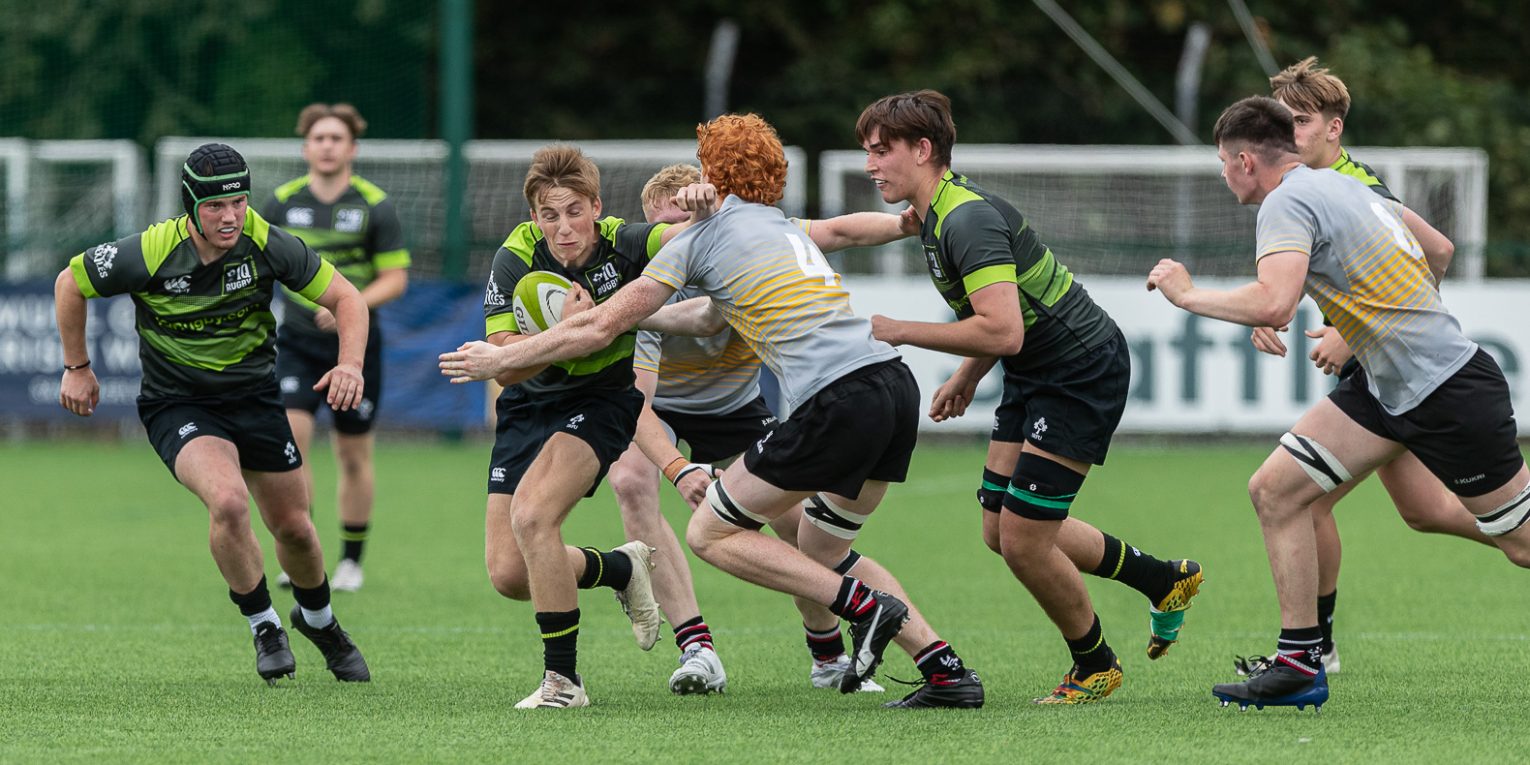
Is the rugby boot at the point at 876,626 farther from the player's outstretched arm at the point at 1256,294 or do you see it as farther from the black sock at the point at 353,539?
the black sock at the point at 353,539

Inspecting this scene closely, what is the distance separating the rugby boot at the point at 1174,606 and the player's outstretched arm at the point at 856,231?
4.66 feet

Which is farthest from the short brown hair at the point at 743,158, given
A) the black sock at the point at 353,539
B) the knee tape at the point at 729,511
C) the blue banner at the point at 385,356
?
the blue banner at the point at 385,356

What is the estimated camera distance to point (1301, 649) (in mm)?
5684

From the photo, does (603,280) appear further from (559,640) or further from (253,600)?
(253,600)

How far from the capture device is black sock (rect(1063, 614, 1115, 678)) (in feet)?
19.9

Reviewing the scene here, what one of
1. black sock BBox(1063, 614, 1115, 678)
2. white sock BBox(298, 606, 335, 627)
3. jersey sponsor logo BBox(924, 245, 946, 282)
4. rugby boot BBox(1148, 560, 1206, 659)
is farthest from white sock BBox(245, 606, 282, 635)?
rugby boot BBox(1148, 560, 1206, 659)

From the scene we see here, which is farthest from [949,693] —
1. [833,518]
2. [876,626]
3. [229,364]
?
[229,364]

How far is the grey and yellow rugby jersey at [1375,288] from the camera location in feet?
17.9

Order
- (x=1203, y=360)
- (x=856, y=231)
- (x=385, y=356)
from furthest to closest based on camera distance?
(x=385, y=356), (x=1203, y=360), (x=856, y=231)

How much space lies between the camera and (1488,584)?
899cm

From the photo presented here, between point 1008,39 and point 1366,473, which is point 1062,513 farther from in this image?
point 1008,39

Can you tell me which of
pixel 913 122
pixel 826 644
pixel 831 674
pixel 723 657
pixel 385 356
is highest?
pixel 913 122

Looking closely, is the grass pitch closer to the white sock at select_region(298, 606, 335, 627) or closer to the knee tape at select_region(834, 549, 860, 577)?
the white sock at select_region(298, 606, 335, 627)

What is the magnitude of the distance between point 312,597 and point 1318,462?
3.32 meters
